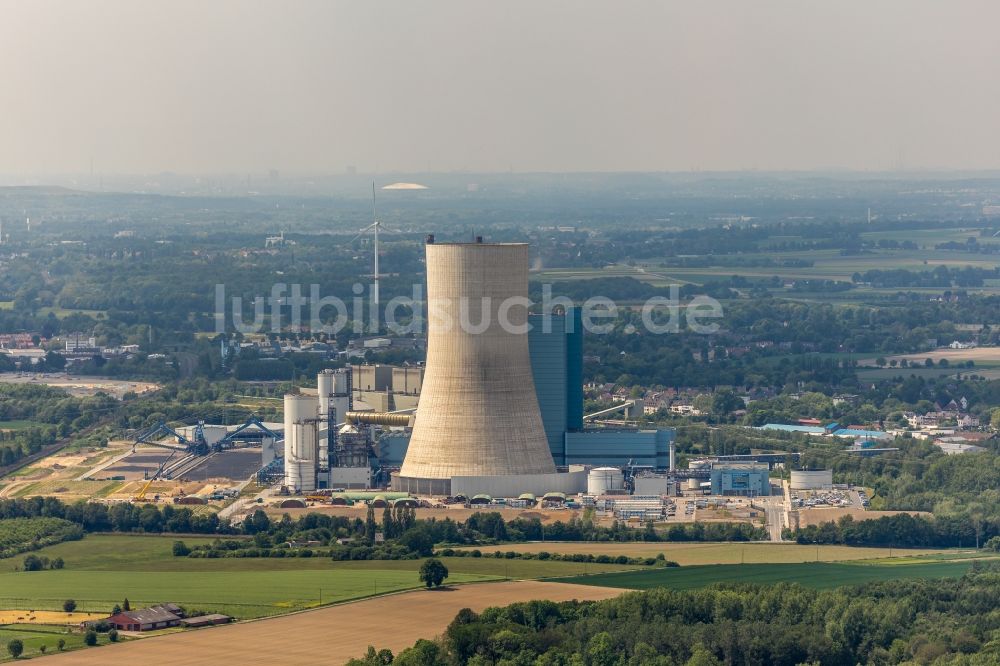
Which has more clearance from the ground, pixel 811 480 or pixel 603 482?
pixel 603 482

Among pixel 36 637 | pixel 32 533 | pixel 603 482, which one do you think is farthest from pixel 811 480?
pixel 36 637

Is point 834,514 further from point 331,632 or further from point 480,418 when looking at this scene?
point 331,632

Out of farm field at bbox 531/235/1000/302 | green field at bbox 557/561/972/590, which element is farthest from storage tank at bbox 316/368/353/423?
farm field at bbox 531/235/1000/302

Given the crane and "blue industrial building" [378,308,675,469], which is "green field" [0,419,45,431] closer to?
the crane

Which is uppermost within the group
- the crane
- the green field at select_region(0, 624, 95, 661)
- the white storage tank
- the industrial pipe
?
the industrial pipe

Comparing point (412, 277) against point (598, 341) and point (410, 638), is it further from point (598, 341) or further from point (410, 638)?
point (410, 638)

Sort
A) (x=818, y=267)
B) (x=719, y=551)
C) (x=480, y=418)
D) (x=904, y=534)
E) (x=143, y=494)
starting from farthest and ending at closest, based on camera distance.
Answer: (x=818, y=267)
(x=143, y=494)
(x=480, y=418)
(x=904, y=534)
(x=719, y=551)

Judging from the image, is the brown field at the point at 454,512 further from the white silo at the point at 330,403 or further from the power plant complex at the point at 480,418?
the white silo at the point at 330,403
